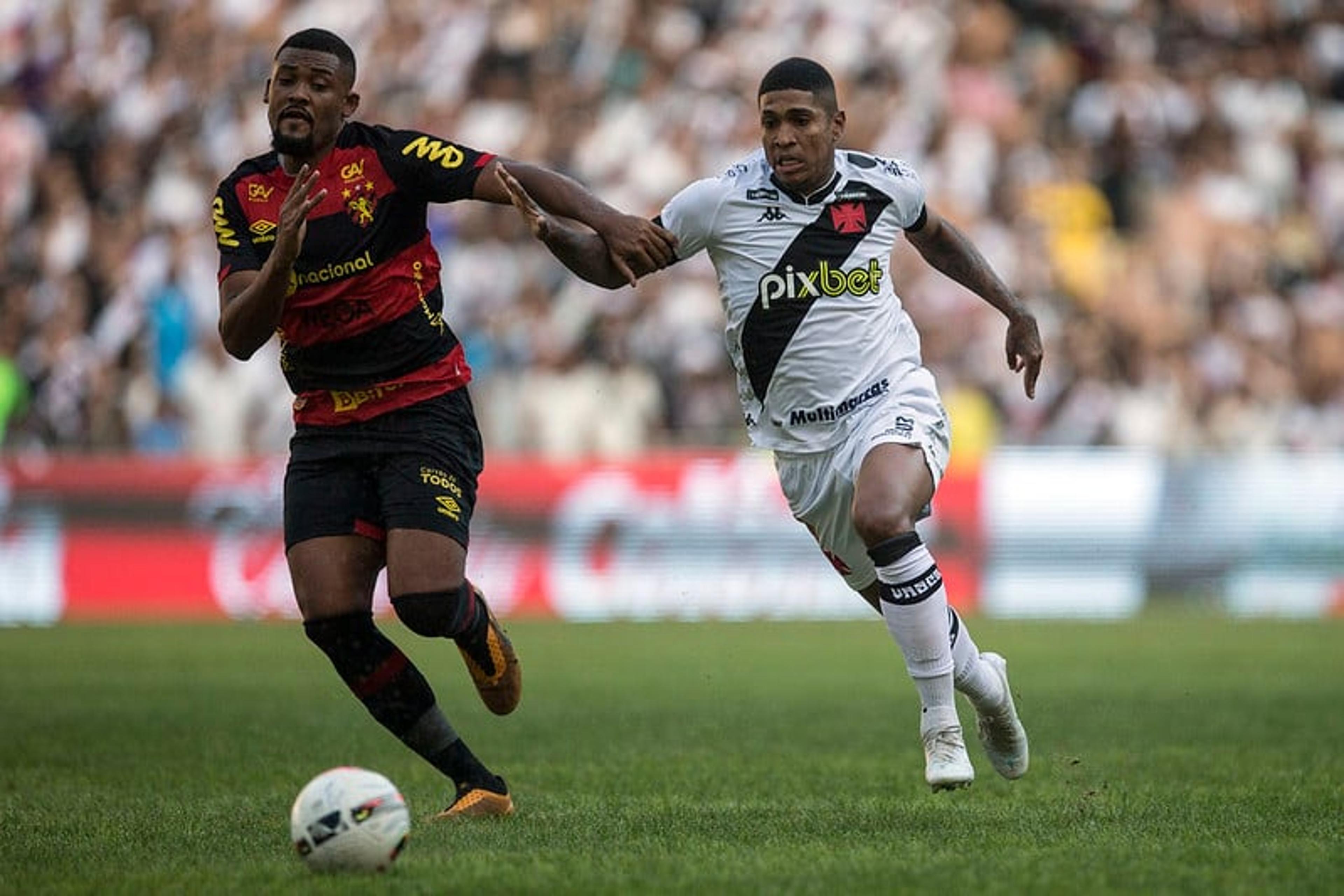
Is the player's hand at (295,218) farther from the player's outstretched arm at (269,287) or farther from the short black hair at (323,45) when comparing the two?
the short black hair at (323,45)

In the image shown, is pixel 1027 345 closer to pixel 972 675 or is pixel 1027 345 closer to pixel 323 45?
pixel 972 675

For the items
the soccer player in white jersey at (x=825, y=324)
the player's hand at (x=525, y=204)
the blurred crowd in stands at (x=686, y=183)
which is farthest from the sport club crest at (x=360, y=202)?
the blurred crowd in stands at (x=686, y=183)

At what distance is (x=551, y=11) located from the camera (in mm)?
→ 23875

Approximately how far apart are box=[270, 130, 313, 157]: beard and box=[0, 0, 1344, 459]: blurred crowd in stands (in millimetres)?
12303

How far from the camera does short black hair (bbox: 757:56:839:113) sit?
8.28 metres

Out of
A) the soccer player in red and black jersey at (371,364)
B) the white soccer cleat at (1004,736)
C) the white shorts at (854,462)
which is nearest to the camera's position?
the soccer player in red and black jersey at (371,364)

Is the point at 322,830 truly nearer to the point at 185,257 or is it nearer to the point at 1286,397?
the point at 185,257

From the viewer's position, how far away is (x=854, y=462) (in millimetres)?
8305

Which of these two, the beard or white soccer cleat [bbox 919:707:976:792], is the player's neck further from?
white soccer cleat [bbox 919:707:976:792]

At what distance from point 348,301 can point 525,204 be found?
79 centimetres

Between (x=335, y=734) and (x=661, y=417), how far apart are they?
32.3 feet

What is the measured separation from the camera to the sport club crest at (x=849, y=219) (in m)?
8.46

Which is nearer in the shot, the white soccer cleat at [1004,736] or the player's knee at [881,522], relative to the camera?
the player's knee at [881,522]

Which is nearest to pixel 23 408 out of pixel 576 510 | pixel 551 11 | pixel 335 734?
pixel 576 510
